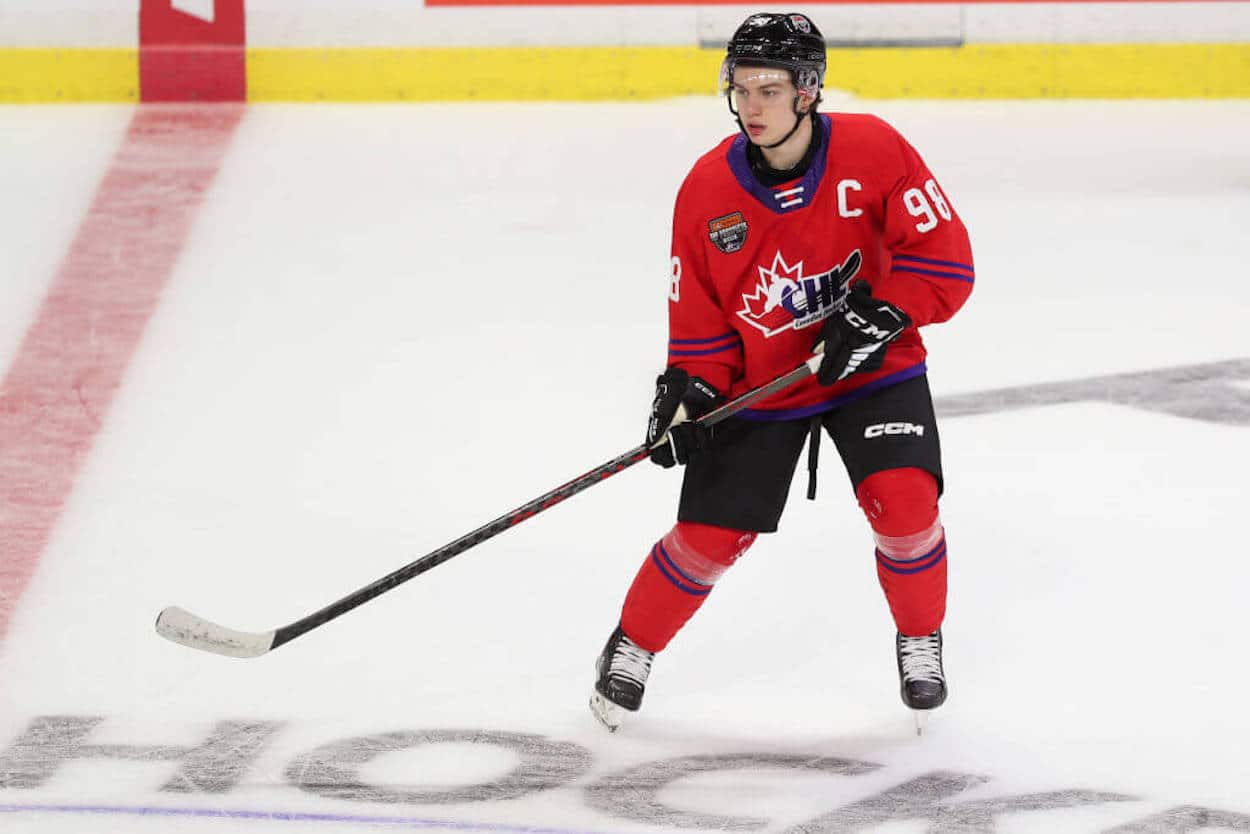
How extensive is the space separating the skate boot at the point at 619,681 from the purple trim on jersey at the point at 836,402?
393 mm

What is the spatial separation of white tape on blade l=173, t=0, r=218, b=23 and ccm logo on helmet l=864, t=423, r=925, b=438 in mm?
3961

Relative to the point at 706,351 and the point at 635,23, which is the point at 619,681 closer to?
the point at 706,351

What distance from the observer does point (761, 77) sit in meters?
2.58

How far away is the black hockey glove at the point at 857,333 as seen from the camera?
2.59 metres

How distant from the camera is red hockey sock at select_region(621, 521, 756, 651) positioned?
2.75 metres

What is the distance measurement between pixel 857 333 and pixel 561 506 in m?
1.12

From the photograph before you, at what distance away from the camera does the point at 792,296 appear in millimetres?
2686

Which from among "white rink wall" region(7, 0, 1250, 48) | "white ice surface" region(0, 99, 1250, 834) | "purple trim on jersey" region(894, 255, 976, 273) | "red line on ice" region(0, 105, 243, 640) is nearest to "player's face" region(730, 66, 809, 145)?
"purple trim on jersey" region(894, 255, 976, 273)

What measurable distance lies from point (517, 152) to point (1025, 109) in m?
1.65

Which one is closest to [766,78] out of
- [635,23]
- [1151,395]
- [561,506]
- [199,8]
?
[561,506]

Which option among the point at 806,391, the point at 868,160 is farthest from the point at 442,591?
the point at 868,160

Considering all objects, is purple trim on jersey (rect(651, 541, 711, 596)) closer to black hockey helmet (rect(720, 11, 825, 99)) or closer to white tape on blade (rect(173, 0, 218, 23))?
Result: black hockey helmet (rect(720, 11, 825, 99))

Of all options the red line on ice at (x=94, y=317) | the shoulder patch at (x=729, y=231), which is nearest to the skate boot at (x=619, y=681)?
the shoulder patch at (x=729, y=231)

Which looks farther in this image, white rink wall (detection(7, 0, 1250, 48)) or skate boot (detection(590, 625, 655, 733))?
white rink wall (detection(7, 0, 1250, 48))
